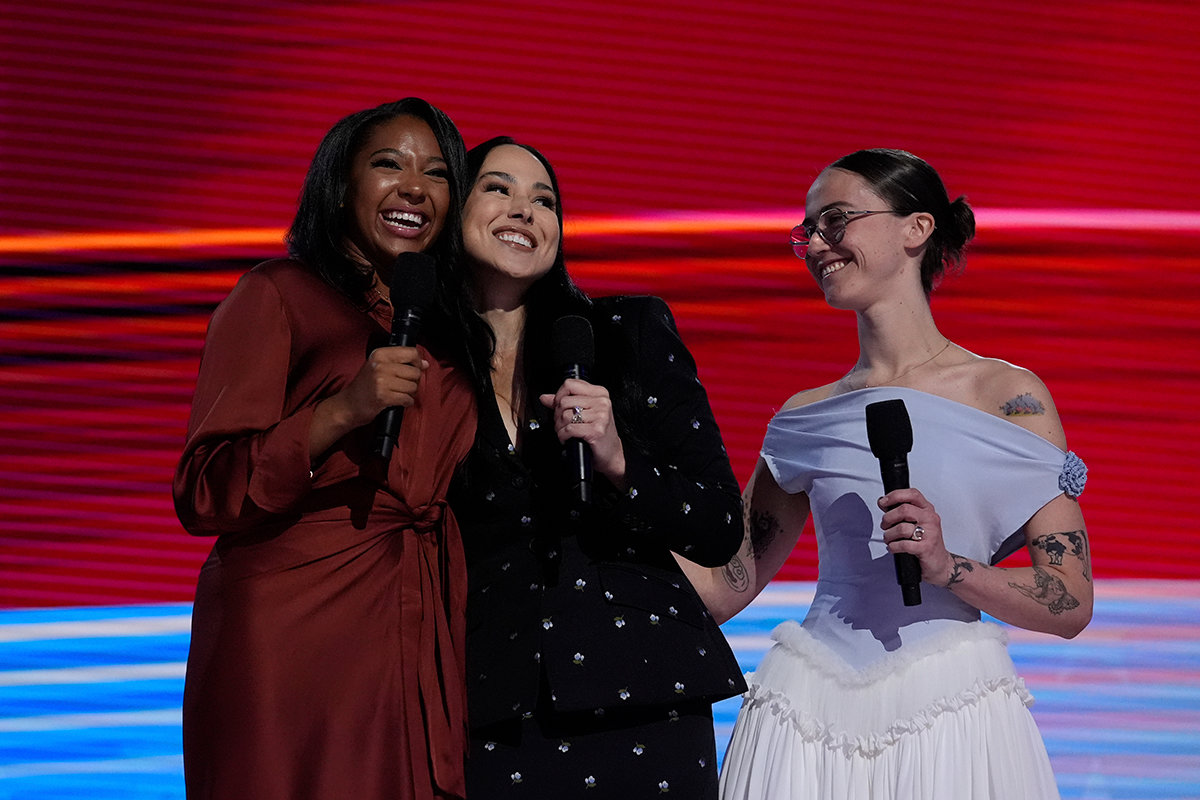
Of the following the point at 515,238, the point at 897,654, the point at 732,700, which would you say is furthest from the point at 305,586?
the point at 732,700

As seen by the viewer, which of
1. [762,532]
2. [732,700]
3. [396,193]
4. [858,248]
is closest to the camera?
[396,193]

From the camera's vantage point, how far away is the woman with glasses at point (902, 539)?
5.82 ft

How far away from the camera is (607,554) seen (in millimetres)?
1719

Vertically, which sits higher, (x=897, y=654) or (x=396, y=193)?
(x=396, y=193)

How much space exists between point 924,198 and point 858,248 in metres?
0.16

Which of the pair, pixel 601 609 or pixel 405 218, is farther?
pixel 405 218

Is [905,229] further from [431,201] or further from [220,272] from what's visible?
[220,272]

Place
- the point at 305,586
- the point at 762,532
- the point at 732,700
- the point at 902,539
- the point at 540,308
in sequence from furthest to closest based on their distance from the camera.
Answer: the point at 732,700 < the point at 762,532 < the point at 540,308 < the point at 902,539 < the point at 305,586

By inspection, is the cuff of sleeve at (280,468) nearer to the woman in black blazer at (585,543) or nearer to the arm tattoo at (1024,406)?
the woman in black blazer at (585,543)

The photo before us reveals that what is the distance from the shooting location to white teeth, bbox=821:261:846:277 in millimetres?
2057

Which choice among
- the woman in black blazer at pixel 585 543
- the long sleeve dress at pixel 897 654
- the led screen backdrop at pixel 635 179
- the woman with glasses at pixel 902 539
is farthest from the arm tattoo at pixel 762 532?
the led screen backdrop at pixel 635 179

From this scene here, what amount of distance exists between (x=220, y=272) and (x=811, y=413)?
8.47 feet

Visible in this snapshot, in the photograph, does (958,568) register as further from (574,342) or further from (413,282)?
(413,282)

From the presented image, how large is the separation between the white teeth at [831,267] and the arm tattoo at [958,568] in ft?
1.78
